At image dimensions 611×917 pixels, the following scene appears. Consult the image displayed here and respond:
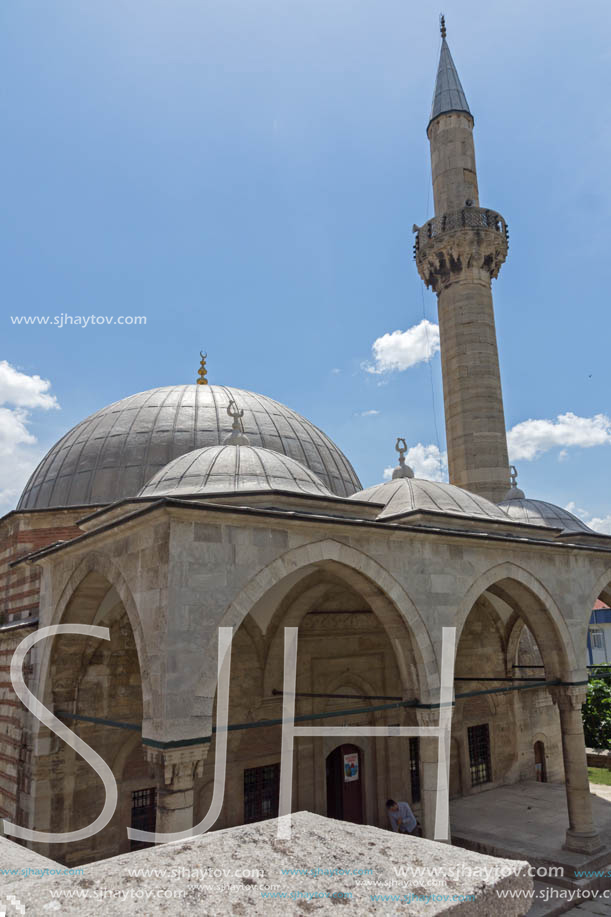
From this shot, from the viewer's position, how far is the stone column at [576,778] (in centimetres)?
875

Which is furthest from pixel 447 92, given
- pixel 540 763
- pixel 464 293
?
pixel 540 763

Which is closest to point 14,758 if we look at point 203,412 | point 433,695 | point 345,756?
point 345,756

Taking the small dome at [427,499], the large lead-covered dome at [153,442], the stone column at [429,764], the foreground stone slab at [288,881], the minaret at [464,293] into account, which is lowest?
the stone column at [429,764]

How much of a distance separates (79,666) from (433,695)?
4.71 metres

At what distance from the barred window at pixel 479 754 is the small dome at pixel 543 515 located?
438 centimetres

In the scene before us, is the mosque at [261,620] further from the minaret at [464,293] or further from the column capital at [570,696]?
the minaret at [464,293]

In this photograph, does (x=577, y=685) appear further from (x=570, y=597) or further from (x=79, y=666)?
(x=79, y=666)

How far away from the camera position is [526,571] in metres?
9.03

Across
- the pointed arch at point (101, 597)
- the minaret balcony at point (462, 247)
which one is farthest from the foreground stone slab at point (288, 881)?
the minaret balcony at point (462, 247)

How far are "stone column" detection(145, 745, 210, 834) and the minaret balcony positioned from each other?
16.0 metres

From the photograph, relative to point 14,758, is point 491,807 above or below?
below

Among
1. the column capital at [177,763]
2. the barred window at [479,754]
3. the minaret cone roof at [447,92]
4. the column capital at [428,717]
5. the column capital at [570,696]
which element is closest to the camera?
the column capital at [177,763]

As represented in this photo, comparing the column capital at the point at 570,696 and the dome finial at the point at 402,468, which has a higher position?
the dome finial at the point at 402,468

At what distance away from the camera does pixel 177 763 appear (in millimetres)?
5625
